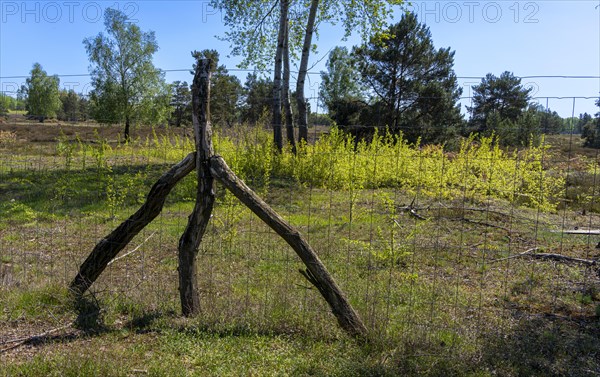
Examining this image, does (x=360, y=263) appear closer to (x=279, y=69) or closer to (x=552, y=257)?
(x=552, y=257)

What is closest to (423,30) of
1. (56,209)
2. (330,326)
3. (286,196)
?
(286,196)

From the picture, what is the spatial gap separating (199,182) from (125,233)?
0.97 meters

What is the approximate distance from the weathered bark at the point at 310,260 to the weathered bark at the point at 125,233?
50 centimetres

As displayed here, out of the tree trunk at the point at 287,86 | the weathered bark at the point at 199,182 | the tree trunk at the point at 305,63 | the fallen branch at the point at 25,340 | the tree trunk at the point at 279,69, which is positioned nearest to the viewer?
the fallen branch at the point at 25,340

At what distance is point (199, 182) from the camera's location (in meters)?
3.81

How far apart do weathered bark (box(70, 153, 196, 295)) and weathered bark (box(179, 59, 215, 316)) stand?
30cm

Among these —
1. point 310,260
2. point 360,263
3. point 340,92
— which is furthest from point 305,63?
point 340,92

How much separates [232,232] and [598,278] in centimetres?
478

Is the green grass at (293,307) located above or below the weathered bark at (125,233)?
below

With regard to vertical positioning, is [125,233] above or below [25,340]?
above

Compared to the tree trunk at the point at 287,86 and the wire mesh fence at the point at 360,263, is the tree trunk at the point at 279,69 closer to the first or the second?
the tree trunk at the point at 287,86

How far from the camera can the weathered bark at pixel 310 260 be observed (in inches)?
143

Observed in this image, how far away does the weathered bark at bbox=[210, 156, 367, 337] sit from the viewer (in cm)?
363

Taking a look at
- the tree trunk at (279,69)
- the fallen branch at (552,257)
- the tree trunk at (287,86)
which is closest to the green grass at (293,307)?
the fallen branch at (552,257)
